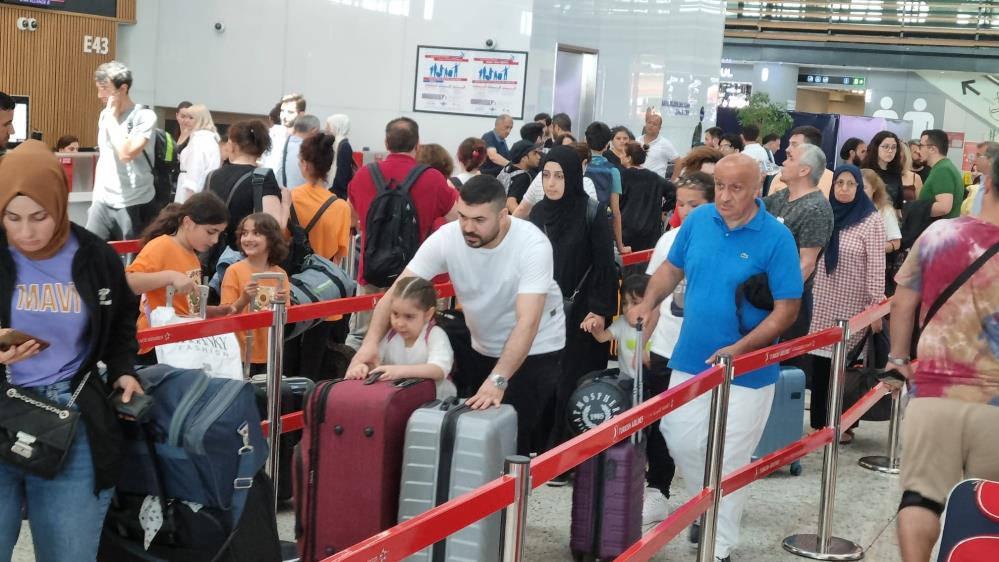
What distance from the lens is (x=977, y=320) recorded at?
3682 mm

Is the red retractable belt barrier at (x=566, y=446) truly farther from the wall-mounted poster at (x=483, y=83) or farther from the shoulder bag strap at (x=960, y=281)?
the wall-mounted poster at (x=483, y=83)

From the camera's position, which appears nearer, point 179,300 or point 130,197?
point 179,300

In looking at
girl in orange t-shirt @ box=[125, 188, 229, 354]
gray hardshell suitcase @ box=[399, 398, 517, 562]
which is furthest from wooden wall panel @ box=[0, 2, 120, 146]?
gray hardshell suitcase @ box=[399, 398, 517, 562]

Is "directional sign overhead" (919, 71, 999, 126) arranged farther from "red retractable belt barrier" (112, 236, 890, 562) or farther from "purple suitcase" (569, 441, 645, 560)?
"purple suitcase" (569, 441, 645, 560)

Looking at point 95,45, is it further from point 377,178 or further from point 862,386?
point 862,386

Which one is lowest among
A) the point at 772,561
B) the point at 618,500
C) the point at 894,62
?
the point at 772,561

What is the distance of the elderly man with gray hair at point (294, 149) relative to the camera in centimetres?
850

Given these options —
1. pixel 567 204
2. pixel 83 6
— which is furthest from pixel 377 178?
pixel 83 6

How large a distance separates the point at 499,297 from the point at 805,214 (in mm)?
2163

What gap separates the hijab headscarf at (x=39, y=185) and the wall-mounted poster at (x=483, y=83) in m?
11.3

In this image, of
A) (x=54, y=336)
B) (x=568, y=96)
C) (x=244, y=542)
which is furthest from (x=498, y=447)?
(x=568, y=96)

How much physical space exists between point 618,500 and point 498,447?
1018 millimetres

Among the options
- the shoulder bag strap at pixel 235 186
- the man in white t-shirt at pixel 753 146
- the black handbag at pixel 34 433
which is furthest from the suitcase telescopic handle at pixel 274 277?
the man in white t-shirt at pixel 753 146

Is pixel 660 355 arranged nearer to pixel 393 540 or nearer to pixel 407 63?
pixel 393 540
